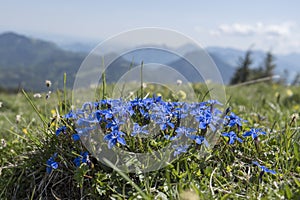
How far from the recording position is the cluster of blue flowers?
89.2 inches

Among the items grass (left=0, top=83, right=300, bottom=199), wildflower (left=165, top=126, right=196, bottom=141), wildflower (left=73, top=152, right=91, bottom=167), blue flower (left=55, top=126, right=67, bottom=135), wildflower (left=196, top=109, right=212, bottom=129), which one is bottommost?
grass (left=0, top=83, right=300, bottom=199)

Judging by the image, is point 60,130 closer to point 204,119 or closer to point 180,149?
point 180,149

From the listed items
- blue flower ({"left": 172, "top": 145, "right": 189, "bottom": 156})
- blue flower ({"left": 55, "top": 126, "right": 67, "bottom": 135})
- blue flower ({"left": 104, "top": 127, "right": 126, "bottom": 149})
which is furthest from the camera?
blue flower ({"left": 55, "top": 126, "right": 67, "bottom": 135})

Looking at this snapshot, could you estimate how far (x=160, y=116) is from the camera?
2.42 m

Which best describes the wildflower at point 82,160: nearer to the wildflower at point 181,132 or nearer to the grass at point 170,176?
the grass at point 170,176

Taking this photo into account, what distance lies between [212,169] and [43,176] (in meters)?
1.29

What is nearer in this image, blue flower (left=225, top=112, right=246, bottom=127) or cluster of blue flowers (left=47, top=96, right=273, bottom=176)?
cluster of blue flowers (left=47, top=96, right=273, bottom=176)

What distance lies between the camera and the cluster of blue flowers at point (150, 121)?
7.43 feet

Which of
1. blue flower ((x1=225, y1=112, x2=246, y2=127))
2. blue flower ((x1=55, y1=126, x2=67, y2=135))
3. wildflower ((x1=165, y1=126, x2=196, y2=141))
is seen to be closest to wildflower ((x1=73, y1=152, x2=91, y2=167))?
blue flower ((x1=55, y1=126, x2=67, y2=135))

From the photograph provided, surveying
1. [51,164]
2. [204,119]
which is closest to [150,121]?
[204,119]

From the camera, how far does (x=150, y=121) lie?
2527 mm

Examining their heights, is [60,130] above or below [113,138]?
below

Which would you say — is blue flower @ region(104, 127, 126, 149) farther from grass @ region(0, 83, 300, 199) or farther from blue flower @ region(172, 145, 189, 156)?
blue flower @ region(172, 145, 189, 156)

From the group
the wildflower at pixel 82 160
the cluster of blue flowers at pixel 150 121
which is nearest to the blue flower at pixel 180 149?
the cluster of blue flowers at pixel 150 121
